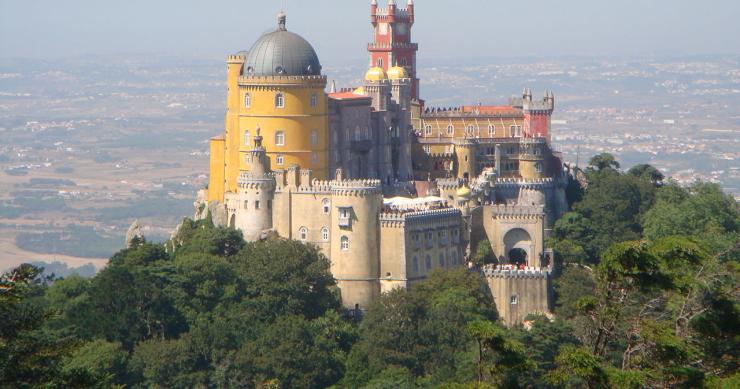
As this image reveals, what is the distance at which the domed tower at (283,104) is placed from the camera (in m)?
94.5

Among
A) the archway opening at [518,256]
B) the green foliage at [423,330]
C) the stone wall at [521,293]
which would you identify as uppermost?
the archway opening at [518,256]

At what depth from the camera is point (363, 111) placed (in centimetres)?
10025

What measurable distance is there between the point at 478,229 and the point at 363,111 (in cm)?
1084

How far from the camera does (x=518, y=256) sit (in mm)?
93938

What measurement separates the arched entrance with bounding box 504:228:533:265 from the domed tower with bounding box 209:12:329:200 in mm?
10500

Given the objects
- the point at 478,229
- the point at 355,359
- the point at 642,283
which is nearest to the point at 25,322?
the point at 642,283

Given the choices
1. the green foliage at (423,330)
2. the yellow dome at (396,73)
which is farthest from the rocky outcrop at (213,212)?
the yellow dome at (396,73)

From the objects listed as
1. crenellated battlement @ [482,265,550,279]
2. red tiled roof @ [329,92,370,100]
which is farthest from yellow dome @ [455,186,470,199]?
red tiled roof @ [329,92,370,100]

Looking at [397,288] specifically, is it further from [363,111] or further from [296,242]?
[363,111]

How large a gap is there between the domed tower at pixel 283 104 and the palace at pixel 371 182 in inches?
2.9

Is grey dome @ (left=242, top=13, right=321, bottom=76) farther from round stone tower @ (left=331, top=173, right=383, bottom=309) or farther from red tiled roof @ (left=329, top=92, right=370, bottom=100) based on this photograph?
round stone tower @ (left=331, top=173, right=383, bottom=309)

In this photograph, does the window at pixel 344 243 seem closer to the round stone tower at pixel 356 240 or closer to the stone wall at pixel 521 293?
the round stone tower at pixel 356 240

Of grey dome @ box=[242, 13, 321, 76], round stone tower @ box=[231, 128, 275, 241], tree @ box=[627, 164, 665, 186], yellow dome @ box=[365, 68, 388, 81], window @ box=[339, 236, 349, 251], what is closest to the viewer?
window @ box=[339, 236, 349, 251]

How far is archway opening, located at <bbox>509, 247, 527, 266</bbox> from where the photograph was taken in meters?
93.8
